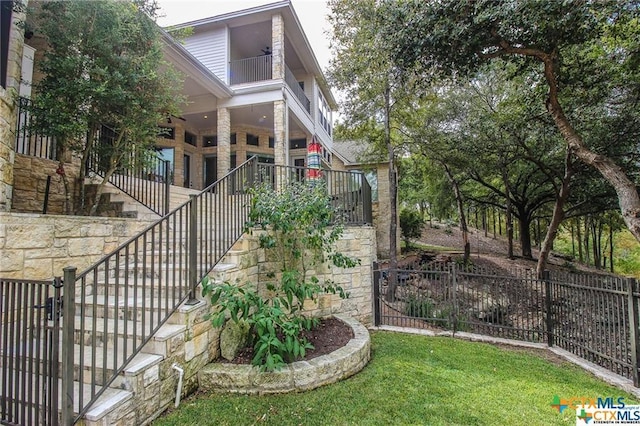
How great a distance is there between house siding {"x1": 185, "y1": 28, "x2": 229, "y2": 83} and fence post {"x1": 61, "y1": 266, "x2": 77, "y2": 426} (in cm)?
922

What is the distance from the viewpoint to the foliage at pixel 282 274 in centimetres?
316

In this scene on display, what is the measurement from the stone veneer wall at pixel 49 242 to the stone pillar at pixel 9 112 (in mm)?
475

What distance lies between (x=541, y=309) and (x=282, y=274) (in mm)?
4735

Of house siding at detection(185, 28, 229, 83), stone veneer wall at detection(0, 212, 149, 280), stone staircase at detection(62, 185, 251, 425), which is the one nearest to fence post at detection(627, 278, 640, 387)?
stone staircase at detection(62, 185, 251, 425)

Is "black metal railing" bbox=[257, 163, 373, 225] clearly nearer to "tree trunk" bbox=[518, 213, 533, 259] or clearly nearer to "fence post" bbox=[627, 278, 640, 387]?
"fence post" bbox=[627, 278, 640, 387]

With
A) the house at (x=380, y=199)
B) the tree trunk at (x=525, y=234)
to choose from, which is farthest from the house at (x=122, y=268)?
the tree trunk at (x=525, y=234)

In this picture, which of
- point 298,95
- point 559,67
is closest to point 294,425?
point 559,67

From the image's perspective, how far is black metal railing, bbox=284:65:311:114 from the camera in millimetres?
10180

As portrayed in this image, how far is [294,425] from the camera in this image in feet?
8.58

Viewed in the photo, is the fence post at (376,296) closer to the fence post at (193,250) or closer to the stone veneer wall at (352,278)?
the stone veneer wall at (352,278)

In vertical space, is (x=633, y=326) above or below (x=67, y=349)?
below

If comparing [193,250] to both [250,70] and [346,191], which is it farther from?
A: [250,70]

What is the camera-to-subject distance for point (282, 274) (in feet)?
14.9

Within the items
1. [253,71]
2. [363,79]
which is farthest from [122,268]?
[253,71]
